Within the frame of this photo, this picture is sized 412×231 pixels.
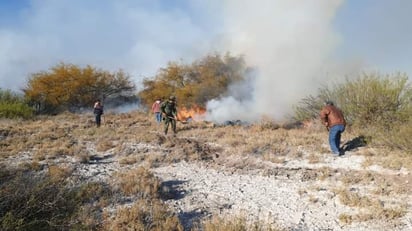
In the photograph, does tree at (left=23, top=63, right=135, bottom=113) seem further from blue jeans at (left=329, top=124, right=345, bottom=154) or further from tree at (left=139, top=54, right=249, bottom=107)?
blue jeans at (left=329, top=124, right=345, bottom=154)

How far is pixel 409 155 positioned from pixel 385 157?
0.61 m

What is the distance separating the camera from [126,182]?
9859 mm

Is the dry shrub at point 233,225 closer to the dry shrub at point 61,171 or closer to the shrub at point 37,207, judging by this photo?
the shrub at point 37,207

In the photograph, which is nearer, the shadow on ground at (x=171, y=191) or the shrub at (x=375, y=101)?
the shadow on ground at (x=171, y=191)

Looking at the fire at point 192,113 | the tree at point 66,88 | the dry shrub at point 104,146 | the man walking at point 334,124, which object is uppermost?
the tree at point 66,88

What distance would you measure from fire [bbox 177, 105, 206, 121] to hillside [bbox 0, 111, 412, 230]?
11095 mm

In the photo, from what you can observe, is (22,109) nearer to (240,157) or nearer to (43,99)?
(43,99)

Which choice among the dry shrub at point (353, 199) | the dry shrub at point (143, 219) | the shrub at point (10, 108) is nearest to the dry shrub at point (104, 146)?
the dry shrub at point (143, 219)

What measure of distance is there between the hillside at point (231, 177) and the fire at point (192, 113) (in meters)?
11.1

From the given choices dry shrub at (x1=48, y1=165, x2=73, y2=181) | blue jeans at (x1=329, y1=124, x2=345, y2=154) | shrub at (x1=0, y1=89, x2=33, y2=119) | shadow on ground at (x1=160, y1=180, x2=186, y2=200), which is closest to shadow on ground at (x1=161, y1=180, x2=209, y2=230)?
shadow on ground at (x1=160, y1=180, x2=186, y2=200)

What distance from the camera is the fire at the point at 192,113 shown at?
28.3m

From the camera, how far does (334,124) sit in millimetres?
12609

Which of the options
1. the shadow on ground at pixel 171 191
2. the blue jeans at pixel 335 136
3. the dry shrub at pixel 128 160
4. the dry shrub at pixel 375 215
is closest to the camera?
the dry shrub at pixel 375 215

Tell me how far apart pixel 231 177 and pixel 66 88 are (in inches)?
1371
